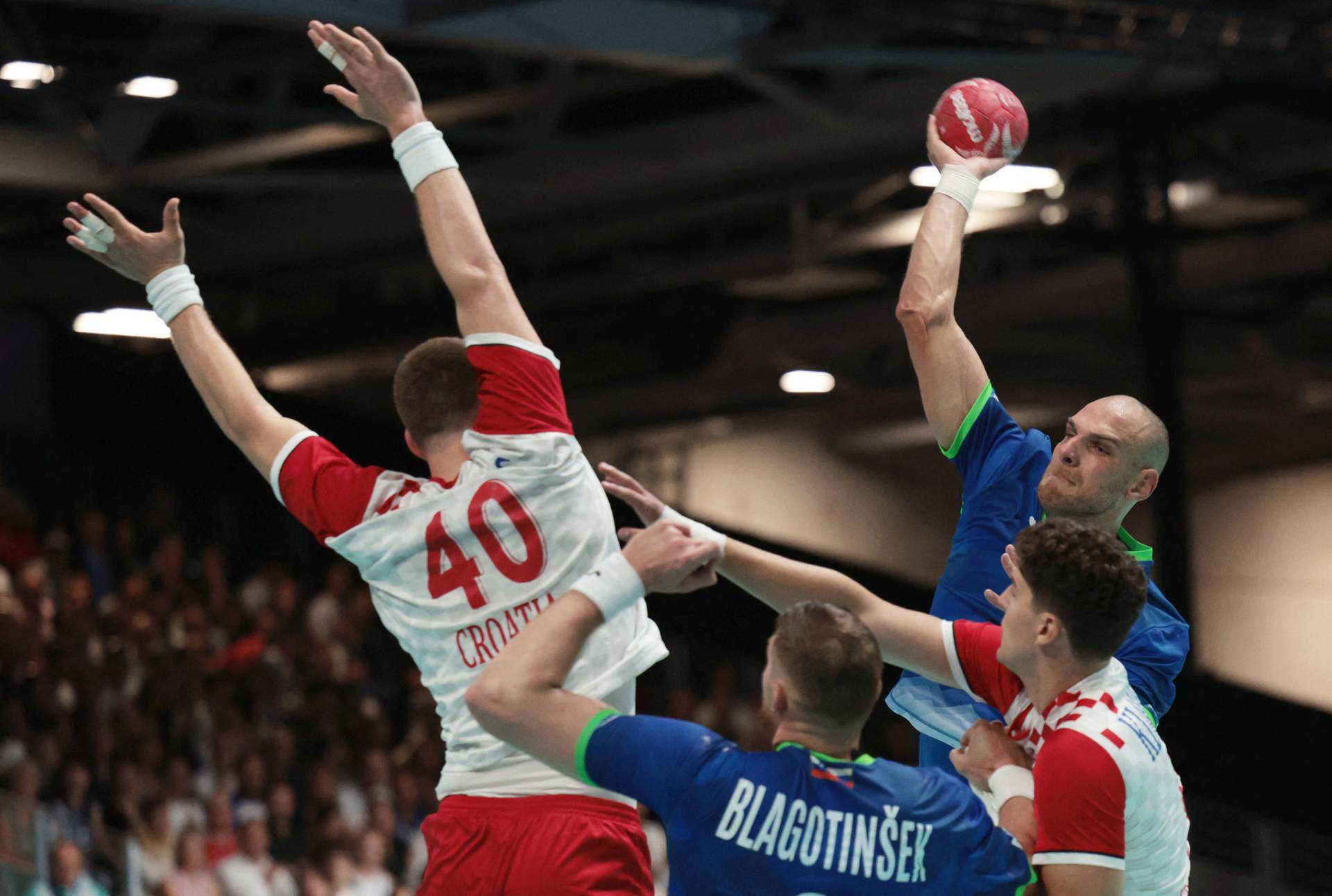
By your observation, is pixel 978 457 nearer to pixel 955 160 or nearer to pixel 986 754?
pixel 955 160

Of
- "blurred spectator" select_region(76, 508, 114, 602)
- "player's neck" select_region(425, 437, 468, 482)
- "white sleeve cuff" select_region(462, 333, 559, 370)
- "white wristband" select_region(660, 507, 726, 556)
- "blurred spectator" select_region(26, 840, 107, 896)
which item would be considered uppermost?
"white sleeve cuff" select_region(462, 333, 559, 370)

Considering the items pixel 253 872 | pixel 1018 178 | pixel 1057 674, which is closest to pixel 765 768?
pixel 1057 674

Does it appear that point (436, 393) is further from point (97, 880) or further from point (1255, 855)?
point (1255, 855)

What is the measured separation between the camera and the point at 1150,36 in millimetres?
13758

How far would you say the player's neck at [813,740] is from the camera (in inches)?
141

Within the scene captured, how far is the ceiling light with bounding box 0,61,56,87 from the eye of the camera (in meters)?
14.6

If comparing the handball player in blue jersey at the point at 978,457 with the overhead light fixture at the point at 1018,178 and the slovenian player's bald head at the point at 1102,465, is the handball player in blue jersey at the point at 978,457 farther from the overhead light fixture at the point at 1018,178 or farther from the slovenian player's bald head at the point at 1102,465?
the overhead light fixture at the point at 1018,178

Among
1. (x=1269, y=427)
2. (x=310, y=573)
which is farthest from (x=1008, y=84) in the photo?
(x=1269, y=427)

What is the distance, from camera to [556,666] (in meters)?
3.48

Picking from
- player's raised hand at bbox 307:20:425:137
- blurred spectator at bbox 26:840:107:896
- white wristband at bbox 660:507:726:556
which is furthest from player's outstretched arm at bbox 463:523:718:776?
blurred spectator at bbox 26:840:107:896

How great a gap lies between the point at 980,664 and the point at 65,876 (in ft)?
27.0

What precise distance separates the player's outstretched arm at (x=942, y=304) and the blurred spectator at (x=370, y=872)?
372 inches

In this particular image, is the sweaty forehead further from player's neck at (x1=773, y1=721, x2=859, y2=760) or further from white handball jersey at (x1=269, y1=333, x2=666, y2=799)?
player's neck at (x1=773, y1=721, x2=859, y2=760)

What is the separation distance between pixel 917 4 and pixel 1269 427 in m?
14.6
